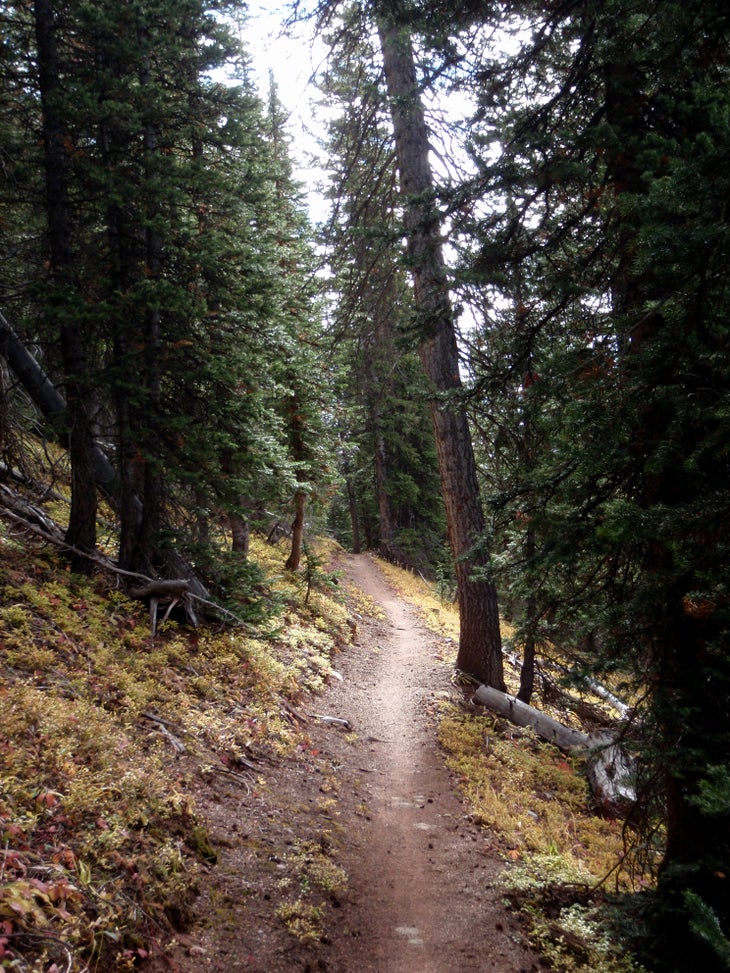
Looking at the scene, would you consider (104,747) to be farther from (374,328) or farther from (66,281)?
(374,328)

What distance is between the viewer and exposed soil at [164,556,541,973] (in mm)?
4340

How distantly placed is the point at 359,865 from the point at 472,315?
304 inches

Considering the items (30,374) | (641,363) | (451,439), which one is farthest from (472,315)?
(30,374)

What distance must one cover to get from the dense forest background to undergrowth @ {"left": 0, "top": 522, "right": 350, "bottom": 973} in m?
1.24

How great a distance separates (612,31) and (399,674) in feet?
37.7

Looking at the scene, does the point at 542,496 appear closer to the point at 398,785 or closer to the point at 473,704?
Answer: the point at 398,785

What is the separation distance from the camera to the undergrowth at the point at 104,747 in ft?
11.4

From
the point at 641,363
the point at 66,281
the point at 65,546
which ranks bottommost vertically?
the point at 65,546

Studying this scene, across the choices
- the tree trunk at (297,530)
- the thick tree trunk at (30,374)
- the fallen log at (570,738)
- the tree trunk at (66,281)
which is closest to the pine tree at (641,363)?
the fallen log at (570,738)

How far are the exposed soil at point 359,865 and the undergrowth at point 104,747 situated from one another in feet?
1.06

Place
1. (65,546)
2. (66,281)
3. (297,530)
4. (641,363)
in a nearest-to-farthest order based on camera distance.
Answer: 1. (641,363)
2. (66,281)
3. (65,546)
4. (297,530)

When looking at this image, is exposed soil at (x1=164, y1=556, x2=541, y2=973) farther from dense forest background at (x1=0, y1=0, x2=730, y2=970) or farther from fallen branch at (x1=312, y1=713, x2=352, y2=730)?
dense forest background at (x1=0, y1=0, x2=730, y2=970)

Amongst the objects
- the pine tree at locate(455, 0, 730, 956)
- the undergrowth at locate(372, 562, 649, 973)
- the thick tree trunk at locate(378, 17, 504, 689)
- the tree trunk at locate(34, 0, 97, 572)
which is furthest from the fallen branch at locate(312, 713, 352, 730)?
the pine tree at locate(455, 0, 730, 956)

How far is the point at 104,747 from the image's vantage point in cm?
509
